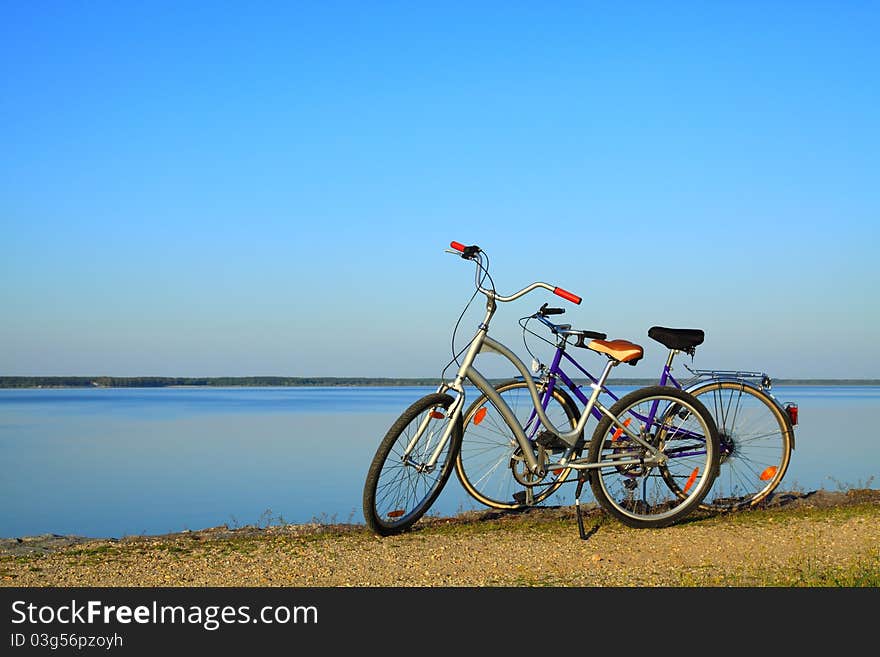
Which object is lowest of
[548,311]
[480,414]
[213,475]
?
[213,475]

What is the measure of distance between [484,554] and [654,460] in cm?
174

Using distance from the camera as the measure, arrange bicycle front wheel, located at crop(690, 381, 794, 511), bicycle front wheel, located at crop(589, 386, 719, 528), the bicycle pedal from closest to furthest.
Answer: bicycle front wheel, located at crop(589, 386, 719, 528), the bicycle pedal, bicycle front wheel, located at crop(690, 381, 794, 511)

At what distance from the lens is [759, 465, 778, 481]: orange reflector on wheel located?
25.6 feet

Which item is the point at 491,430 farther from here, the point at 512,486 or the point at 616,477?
the point at 616,477

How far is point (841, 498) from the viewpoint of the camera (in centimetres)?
859

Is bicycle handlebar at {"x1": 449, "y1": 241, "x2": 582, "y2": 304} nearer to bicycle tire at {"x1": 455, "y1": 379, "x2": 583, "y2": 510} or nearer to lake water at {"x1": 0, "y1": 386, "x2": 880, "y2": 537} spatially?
bicycle tire at {"x1": 455, "y1": 379, "x2": 583, "y2": 510}

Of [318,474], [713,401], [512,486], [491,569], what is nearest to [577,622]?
[491,569]

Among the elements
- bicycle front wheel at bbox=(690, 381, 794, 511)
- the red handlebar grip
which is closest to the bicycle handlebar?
the red handlebar grip

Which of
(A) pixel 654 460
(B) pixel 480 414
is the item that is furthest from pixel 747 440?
(B) pixel 480 414

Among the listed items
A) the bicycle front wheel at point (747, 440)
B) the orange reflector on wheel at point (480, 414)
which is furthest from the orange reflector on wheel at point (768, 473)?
the orange reflector on wheel at point (480, 414)

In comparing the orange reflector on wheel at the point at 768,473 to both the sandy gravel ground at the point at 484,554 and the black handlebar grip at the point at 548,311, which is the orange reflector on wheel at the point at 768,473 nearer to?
the sandy gravel ground at the point at 484,554

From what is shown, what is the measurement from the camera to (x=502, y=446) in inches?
287

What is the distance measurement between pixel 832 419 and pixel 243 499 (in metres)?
27.6

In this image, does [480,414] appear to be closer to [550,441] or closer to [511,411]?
[511,411]
